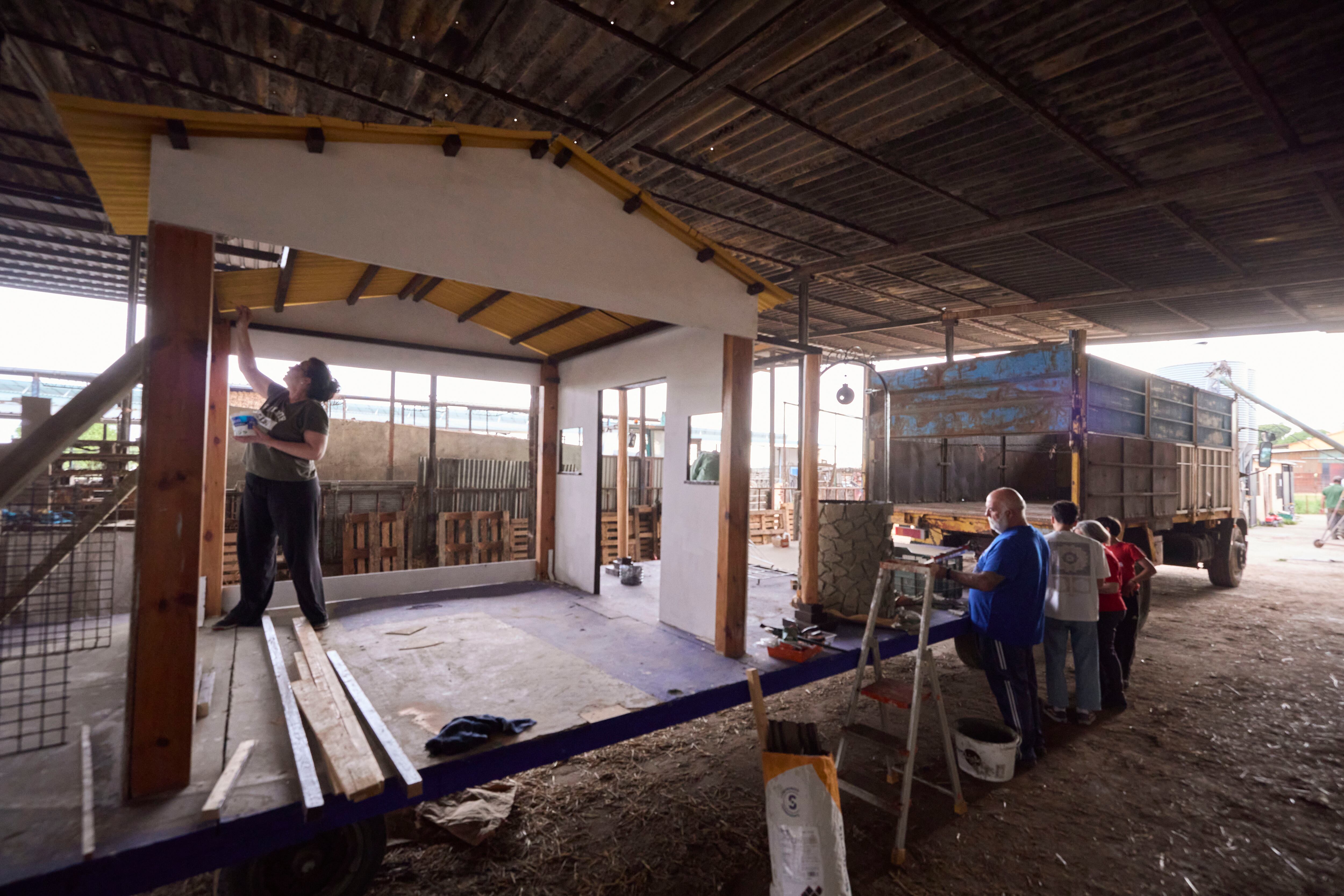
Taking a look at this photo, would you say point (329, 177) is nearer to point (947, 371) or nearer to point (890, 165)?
point (890, 165)

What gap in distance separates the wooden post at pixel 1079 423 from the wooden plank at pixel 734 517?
444cm

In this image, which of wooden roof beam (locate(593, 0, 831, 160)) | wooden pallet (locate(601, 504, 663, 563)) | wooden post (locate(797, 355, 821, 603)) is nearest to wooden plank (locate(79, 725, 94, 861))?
wooden post (locate(797, 355, 821, 603))

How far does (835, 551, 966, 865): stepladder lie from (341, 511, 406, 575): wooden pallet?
28.1 feet

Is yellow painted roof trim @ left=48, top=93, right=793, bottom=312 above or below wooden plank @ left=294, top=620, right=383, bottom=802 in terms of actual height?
above

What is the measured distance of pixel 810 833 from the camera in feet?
8.66

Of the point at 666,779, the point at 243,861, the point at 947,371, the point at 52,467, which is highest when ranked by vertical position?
the point at 947,371

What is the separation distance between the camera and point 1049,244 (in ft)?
25.2

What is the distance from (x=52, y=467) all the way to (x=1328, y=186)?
10292 millimetres

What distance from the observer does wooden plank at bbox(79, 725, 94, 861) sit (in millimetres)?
2131

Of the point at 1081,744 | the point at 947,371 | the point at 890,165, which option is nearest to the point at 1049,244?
the point at 947,371

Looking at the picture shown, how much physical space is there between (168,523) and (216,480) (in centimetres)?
323

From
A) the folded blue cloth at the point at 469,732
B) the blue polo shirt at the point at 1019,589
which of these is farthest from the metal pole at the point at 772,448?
the folded blue cloth at the point at 469,732

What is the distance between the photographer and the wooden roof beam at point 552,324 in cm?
567

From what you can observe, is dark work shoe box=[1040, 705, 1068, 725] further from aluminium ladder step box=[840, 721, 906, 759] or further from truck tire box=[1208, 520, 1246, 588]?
truck tire box=[1208, 520, 1246, 588]
